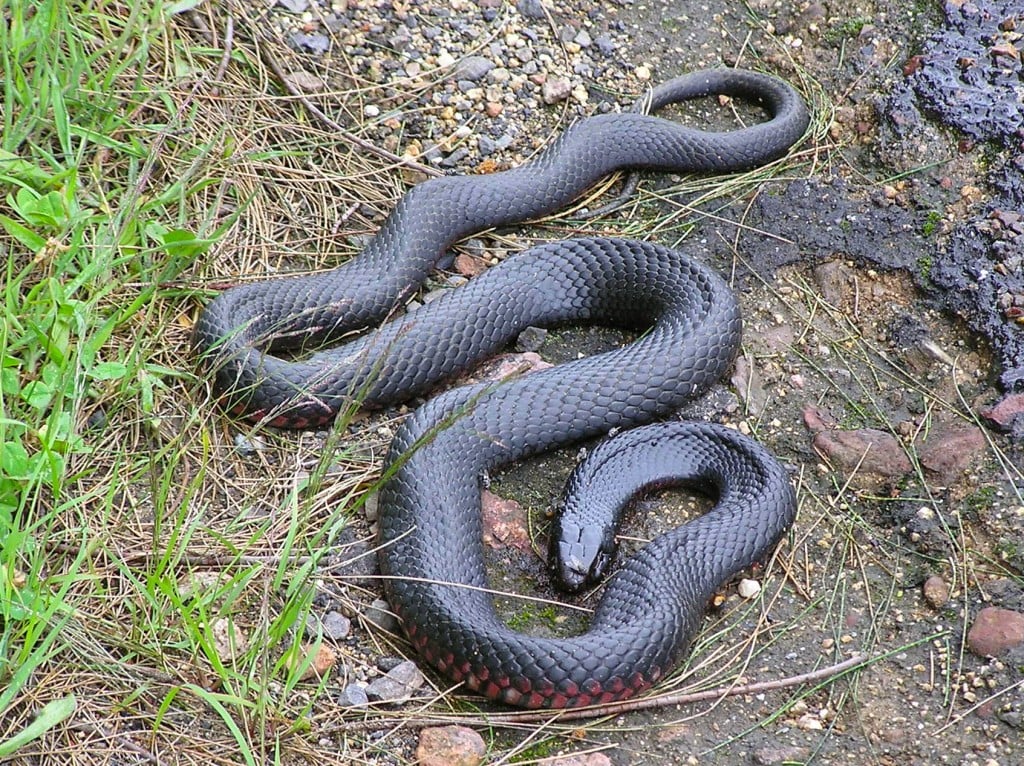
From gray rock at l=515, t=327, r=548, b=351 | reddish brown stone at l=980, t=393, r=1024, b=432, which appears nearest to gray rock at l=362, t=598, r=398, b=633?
gray rock at l=515, t=327, r=548, b=351

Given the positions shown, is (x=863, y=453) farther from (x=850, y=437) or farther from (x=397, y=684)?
(x=397, y=684)

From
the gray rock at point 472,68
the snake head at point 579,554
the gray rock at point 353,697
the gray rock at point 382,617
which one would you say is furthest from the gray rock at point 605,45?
the gray rock at point 353,697

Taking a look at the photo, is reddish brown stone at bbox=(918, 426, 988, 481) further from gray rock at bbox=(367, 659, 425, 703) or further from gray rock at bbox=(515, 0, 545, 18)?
gray rock at bbox=(515, 0, 545, 18)

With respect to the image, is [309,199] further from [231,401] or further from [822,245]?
[822,245]

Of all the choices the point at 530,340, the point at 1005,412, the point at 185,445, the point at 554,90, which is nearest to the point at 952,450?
the point at 1005,412

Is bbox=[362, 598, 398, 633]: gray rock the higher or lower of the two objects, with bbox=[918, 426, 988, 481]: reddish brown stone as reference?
lower

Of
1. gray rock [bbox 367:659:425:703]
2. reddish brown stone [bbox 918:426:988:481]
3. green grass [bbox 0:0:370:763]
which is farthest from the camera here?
reddish brown stone [bbox 918:426:988:481]

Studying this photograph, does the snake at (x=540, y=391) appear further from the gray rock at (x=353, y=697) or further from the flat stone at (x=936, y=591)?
the flat stone at (x=936, y=591)

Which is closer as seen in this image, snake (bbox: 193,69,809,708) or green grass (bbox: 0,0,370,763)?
green grass (bbox: 0,0,370,763)

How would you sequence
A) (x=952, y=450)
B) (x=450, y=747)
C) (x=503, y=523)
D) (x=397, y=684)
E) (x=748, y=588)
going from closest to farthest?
(x=450, y=747), (x=397, y=684), (x=748, y=588), (x=503, y=523), (x=952, y=450)
